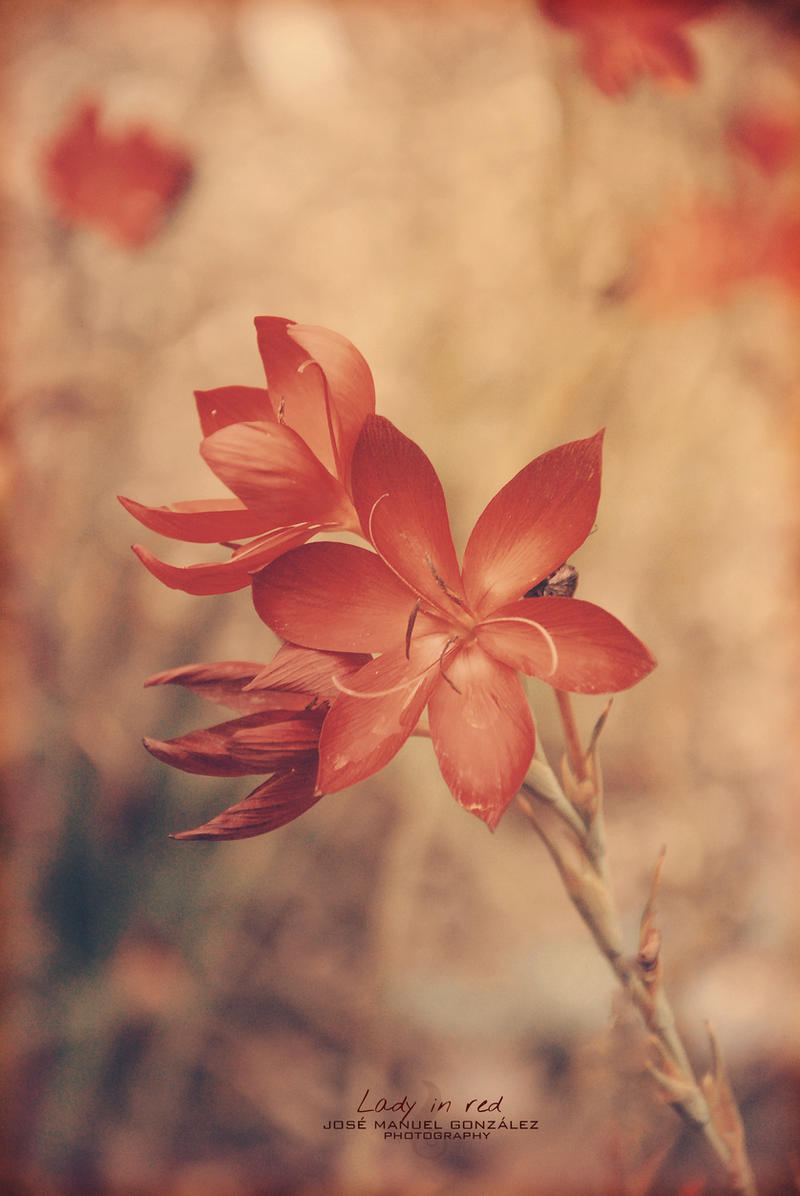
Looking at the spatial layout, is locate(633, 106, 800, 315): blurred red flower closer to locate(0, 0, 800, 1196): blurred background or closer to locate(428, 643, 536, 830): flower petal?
locate(0, 0, 800, 1196): blurred background

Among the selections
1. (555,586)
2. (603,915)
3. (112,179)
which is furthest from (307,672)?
(112,179)

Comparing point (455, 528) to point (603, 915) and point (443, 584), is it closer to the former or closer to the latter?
point (443, 584)

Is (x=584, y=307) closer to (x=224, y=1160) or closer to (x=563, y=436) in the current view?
(x=563, y=436)

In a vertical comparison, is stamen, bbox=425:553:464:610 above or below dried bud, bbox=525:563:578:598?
below

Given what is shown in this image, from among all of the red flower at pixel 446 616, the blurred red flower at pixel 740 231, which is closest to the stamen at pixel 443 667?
the red flower at pixel 446 616

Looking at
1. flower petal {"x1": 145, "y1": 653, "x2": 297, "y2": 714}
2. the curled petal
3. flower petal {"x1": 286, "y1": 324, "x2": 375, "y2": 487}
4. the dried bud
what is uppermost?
flower petal {"x1": 286, "y1": 324, "x2": 375, "y2": 487}

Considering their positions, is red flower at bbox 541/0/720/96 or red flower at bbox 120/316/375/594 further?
red flower at bbox 541/0/720/96

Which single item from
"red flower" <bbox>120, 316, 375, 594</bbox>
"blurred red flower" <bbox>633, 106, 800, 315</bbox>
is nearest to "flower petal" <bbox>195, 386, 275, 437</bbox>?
"red flower" <bbox>120, 316, 375, 594</bbox>
